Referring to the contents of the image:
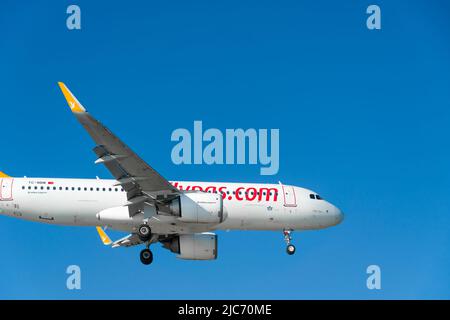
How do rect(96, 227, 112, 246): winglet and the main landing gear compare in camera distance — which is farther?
rect(96, 227, 112, 246): winglet

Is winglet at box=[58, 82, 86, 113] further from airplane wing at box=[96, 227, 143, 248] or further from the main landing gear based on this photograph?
airplane wing at box=[96, 227, 143, 248]

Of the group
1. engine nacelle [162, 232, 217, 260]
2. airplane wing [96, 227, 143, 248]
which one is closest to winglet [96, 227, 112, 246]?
airplane wing [96, 227, 143, 248]

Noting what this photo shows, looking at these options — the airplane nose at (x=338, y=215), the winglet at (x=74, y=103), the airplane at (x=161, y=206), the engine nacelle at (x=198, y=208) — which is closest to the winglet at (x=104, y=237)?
the airplane at (x=161, y=206)

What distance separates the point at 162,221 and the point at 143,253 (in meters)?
2.32

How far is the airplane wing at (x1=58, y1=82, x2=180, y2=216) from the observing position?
37.9 m

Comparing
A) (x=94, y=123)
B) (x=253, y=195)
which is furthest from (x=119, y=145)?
(x=253, y=195)

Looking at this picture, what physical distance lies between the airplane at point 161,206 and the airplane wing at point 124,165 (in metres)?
0.05

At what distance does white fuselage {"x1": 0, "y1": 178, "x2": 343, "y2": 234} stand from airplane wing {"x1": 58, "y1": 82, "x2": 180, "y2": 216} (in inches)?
48.9

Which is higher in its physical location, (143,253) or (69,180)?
(69,180)

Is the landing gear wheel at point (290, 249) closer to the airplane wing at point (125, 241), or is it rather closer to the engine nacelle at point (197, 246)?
the engine nacelle at point (197, 246)

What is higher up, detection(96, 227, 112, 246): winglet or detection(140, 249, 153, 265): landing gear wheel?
detection(96, 227, 112, 246): winglet

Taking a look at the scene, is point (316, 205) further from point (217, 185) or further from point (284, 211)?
point (217, 185)

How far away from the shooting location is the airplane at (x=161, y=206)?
4322 centimetres

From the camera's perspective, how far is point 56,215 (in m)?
44.8
